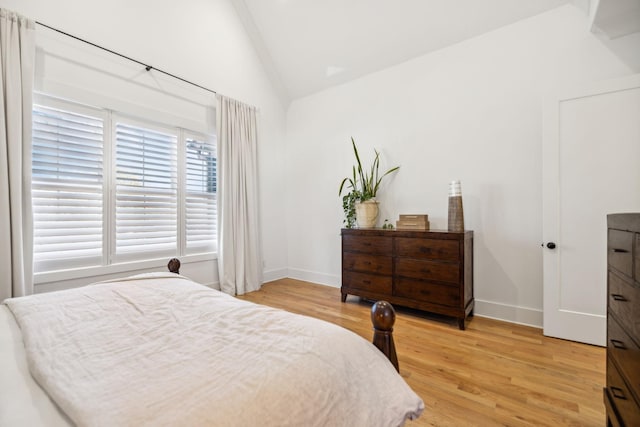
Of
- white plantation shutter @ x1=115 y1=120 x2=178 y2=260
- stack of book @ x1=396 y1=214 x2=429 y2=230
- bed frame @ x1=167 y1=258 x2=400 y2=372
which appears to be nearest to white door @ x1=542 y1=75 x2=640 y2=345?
stack of book @ x1=396 y1=214 x2=429 y2=230

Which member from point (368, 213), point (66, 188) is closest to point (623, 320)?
point (368, 213)

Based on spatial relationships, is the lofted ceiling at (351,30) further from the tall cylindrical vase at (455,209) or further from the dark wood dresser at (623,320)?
the dark wood dresser at (623,320)

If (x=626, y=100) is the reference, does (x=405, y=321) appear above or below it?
below

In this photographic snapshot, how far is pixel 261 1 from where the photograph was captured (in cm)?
347

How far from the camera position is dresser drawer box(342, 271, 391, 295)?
2920mm

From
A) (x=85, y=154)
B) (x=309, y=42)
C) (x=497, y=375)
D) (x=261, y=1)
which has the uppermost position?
(x=261, y=1)

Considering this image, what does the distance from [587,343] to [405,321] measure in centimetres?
135

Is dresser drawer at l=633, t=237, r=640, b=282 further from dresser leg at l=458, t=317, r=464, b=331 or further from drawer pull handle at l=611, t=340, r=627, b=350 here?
dresser leg at l=458, t=317, r=464, b=331

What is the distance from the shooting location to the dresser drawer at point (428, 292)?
2.51 meters

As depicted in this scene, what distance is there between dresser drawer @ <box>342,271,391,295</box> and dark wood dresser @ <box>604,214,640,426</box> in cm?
181

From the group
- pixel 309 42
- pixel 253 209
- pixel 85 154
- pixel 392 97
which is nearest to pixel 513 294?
pixel 392 97

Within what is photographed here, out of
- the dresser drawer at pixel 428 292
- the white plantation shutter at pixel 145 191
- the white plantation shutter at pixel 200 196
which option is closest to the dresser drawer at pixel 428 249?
the dresser drawer at pixel 428 292

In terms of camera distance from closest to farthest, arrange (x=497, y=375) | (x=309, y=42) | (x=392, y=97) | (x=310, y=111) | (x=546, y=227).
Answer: (x=497, y=375) < (x=546, y=227) < (x=392, y=97) < (x=309, y=42) < (x=310, y=111)

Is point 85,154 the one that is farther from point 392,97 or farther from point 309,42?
point 392,97
